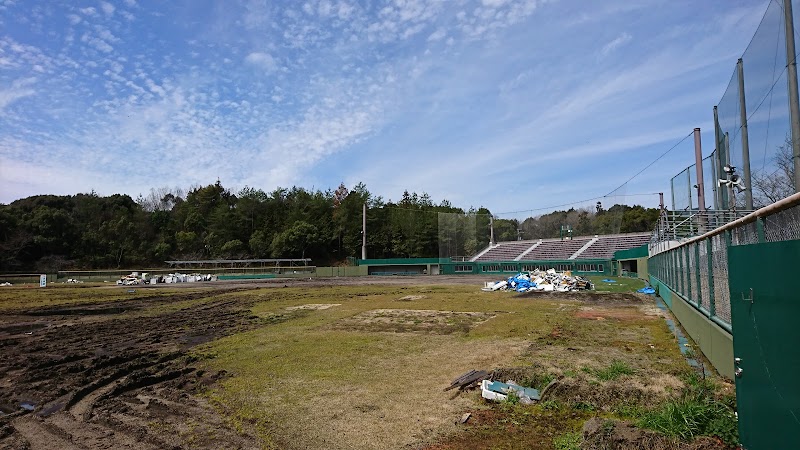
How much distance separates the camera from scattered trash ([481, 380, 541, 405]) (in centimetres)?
644

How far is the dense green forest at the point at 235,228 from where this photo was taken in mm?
73250

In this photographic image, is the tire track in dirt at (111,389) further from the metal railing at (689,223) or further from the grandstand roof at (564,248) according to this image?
the grandstand roof at (564,248)

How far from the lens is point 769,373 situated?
9.95 feet

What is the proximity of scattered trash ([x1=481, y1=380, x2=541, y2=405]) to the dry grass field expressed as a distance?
163 millimetres

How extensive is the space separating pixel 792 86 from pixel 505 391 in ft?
23.1

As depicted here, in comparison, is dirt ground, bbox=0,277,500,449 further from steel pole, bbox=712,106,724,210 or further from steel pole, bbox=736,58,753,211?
steel pole, bbox=712,106,724,210

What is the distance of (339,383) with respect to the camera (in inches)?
310

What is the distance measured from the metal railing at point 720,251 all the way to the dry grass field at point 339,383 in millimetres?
1183

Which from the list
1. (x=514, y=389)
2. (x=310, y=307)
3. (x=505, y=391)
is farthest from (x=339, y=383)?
(x=310, y=307)

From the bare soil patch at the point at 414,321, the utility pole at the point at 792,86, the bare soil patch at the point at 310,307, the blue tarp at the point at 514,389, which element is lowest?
the bare soil patch at the point at 310,307

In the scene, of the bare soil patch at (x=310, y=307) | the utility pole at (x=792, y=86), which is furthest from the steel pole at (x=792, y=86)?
the bare soil patch at (x=310, y=307)

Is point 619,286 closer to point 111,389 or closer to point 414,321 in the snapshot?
point 414,321

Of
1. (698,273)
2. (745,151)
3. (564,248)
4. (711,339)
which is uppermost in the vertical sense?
(745,151)

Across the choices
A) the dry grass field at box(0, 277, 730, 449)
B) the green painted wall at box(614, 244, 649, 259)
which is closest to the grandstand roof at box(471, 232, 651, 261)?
the green painted wall at box(614, 244, 649, 259)
